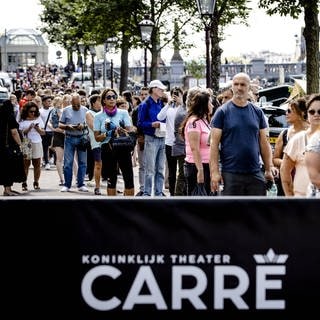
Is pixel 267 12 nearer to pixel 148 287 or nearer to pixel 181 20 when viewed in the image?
pixel 181 20

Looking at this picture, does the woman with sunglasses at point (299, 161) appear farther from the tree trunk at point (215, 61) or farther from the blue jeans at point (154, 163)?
the tree trunk at point (215, 61)

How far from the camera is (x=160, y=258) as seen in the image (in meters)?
5.25

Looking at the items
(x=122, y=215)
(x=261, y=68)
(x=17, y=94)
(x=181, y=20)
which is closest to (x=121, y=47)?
(x=181, y=20)

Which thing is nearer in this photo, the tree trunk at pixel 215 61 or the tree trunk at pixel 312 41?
the tree trunk at pixel 312 41

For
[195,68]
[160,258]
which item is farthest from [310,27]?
[195,68]

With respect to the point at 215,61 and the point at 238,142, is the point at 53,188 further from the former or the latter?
the point at 215,61

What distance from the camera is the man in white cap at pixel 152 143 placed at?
13.9m

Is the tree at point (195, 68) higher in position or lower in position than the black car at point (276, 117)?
higher

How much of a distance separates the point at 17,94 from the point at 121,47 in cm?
1756

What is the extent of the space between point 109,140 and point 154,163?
139 cm

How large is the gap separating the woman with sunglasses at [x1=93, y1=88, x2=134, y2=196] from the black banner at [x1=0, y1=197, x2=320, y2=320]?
7434 mm

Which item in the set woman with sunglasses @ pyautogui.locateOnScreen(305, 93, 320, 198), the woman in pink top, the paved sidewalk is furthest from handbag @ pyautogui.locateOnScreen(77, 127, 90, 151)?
woman with sunglasses @ pyautogui.locateOnScreen(305, 93, 320, 198)

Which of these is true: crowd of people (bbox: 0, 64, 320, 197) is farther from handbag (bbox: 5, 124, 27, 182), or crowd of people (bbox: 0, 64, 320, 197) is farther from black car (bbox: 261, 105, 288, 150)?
black car (bbox: 261, 105, 288, 150)

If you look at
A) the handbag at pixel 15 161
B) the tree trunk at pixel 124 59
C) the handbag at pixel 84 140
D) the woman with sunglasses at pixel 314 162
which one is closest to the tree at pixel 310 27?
the handbag at pixel 84 140
